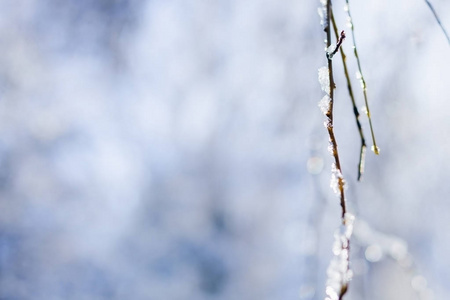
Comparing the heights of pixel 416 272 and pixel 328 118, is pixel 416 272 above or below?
below

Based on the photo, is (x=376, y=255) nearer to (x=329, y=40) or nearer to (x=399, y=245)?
(x=399, y=245)

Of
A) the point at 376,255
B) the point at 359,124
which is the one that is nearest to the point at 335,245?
the point at 359,124

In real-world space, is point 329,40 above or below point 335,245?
above

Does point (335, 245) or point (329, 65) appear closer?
point (329, 65)

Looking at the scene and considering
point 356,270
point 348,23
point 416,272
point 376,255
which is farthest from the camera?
point 356,270

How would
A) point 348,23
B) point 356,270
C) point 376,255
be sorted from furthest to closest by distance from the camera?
1. point 356,270
2. point 376,255
3. point 348,23

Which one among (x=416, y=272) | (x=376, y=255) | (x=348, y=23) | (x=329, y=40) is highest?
(x=348, y=23)

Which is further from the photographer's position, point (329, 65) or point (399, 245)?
point (399, 245)

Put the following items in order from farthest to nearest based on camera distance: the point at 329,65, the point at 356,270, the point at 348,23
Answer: the point at 356,270, the point at 348,23, the point at 329,65

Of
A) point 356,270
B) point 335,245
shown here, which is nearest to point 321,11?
point 335,245
